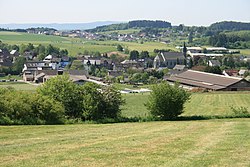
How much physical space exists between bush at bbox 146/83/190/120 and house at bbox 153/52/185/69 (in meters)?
91.1

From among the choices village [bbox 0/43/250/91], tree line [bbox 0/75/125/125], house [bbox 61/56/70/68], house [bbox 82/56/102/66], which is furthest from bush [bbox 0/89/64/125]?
house [bbox 61/56/70/68]

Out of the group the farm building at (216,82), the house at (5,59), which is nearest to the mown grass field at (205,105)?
the farm building at (216,82)

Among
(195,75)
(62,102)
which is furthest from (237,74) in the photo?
(62,102)

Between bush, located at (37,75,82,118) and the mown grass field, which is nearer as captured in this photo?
bush, located at (37,75,82,118)

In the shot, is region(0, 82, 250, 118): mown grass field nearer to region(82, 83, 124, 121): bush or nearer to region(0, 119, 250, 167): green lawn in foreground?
region(82, 83, 124, 121): bush

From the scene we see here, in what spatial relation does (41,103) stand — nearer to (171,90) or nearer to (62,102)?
(62,102)

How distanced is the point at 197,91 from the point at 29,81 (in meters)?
37.1

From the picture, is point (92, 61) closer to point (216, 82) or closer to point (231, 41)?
point (216, 82)

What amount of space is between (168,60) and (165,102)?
93523mm

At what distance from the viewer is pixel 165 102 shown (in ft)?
103

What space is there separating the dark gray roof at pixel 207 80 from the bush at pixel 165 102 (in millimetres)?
36520

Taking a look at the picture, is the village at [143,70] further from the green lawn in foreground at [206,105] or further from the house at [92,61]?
the green lawn in foreground at [206,105]

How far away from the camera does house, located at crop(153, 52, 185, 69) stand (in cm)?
12312

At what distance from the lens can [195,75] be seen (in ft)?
265
